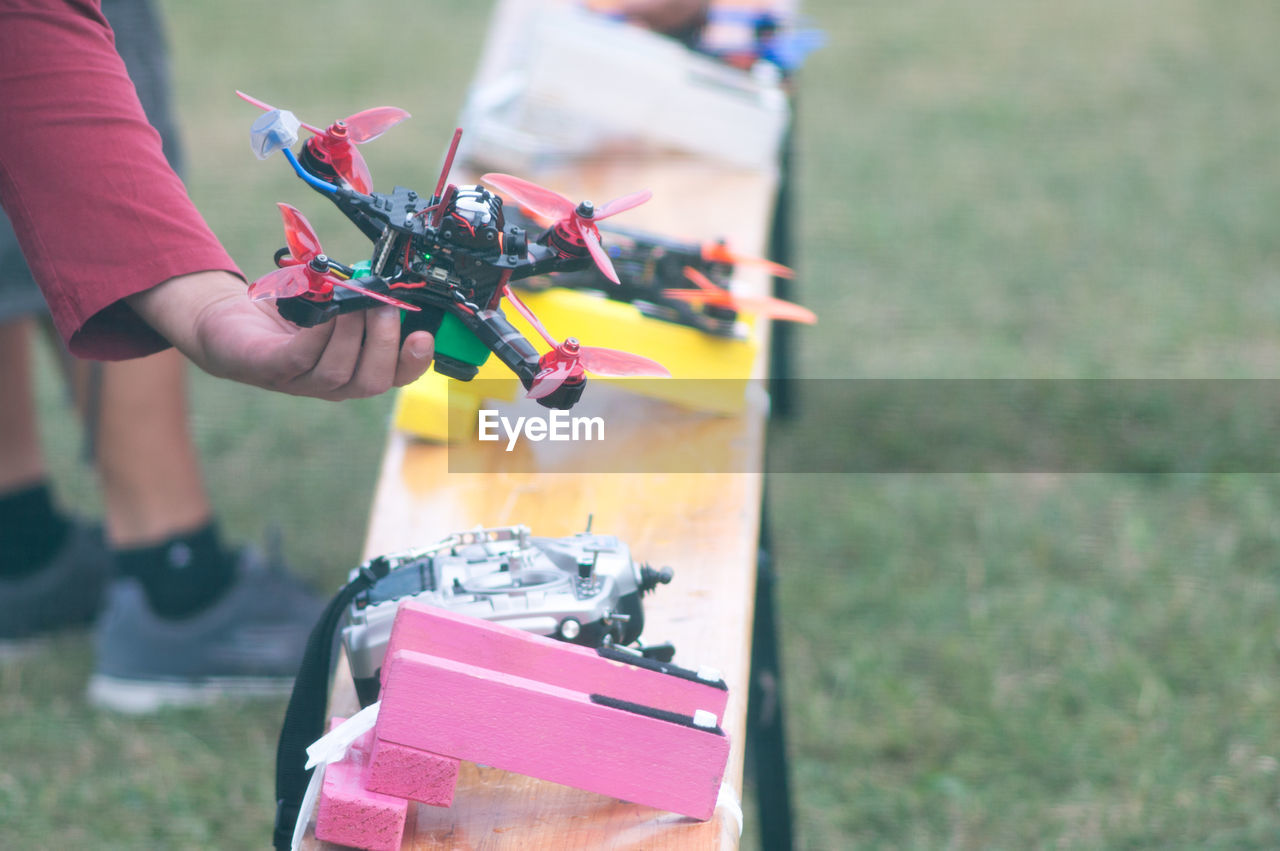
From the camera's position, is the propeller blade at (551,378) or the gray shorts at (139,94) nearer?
the propeller blade at (551,378)

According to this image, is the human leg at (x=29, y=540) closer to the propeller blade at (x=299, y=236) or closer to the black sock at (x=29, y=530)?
the black sock at (x=29, y=530)

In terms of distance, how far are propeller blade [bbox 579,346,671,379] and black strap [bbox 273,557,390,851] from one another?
0.21 meters

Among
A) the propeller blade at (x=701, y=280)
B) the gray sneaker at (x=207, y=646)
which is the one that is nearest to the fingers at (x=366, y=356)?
the propeller blade at (x=701, y=280)

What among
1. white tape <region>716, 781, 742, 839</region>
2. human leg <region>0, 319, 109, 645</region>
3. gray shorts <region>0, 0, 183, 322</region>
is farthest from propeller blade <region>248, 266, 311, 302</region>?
human leg <region>0, 319, 109, 645</region>

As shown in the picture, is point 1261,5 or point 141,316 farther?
point 1261,5

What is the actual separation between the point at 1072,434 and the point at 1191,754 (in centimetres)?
81

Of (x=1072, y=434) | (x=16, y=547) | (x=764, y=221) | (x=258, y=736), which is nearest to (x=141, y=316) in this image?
(x=764, y=221)

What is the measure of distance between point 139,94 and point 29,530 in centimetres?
76

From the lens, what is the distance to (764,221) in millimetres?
1476

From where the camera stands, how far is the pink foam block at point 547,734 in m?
0.65

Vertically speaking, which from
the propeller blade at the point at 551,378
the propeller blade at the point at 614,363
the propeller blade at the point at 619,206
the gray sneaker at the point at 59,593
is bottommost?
the gray sneaker at the point at 59,593

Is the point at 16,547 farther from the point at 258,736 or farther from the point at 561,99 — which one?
the point at 561,99

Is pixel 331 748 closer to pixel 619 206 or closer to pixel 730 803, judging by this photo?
pixel 730 803

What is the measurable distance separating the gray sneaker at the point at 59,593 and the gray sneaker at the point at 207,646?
0.53 ft
